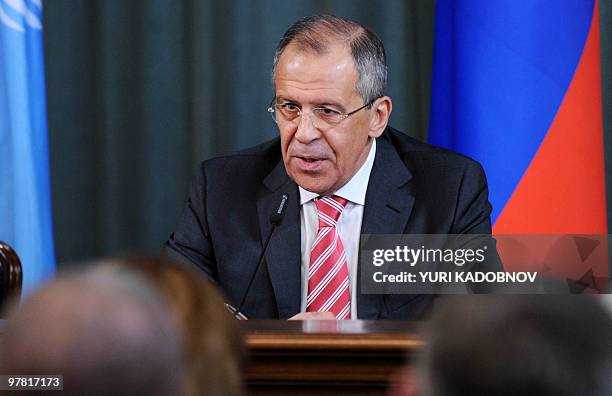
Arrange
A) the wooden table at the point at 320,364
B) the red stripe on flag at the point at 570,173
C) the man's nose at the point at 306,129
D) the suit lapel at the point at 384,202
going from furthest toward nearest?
1. the red stripe on flag at the point at 570,173
2. the man's nose at the point at 306,129
3. the suit lapel at the point at 384,202
4. the wooden table at the point at 320,364

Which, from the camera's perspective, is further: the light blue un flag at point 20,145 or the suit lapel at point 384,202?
the light blue un flag at point 20,145

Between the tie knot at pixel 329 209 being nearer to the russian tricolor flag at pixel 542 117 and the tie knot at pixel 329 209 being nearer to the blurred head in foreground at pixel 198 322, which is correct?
the russian tricolor flag at pixel 542 117

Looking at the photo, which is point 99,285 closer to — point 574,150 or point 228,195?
point 228,195

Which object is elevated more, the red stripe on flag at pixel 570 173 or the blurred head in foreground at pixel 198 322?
the blurred head in foreground at pixel 198 322

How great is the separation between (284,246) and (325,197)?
0.20 metres

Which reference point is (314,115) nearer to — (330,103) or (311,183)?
(330,103)

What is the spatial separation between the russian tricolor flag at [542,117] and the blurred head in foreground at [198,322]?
8.44 feet

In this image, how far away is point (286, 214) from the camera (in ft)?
8.49

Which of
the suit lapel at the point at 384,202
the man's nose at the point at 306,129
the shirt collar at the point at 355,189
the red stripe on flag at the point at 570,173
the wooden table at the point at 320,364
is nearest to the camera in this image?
the wooden table at the point at 320,364

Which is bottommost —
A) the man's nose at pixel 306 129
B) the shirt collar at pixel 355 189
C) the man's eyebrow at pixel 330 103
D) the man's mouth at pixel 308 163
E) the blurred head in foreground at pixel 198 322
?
the shirt collar at pixel 355 189

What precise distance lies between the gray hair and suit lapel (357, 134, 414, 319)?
197 mm

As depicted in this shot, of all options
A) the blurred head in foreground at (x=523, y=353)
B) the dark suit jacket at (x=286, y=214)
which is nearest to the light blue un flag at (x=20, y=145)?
the dark suit jacket at (x=286, y=214)

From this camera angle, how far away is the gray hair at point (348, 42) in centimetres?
253

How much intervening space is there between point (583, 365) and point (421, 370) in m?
0.09
